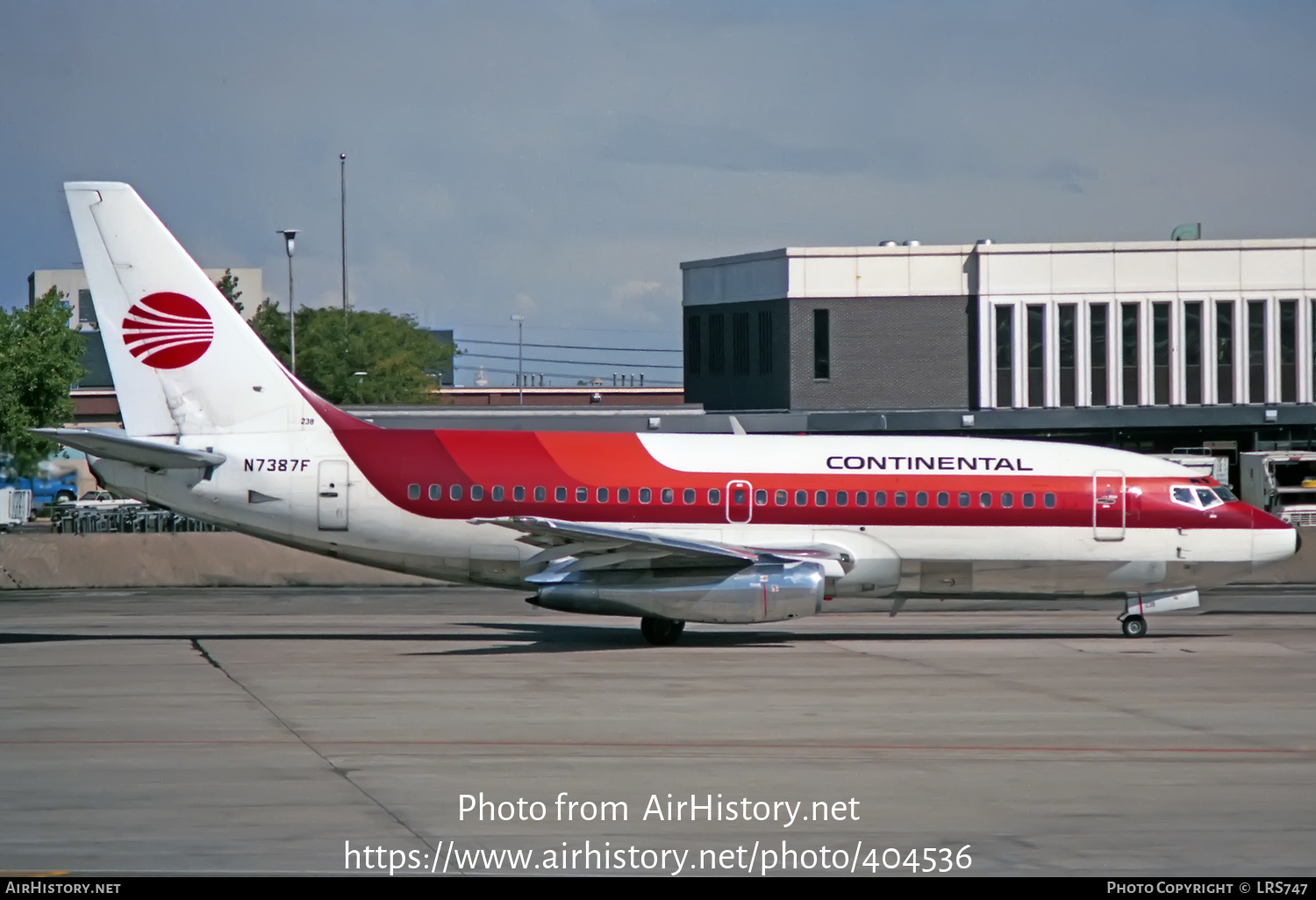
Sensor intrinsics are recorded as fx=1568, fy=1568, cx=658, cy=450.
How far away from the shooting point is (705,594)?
23688mm

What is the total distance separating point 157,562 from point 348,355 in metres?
52.1

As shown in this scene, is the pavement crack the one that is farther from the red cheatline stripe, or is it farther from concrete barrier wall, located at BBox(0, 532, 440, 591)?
concrete barrier wall, located at BBox(0, 532, 440, 591)

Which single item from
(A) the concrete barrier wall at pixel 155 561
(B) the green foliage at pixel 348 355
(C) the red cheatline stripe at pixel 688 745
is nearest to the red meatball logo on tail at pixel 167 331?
(C) the red cheatline stripe at pixel 688 745

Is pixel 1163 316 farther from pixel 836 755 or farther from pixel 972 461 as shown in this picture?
pixel 836 755

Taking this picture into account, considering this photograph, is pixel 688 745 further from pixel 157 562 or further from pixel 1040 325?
pixel 1040 325

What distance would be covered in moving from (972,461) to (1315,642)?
6144 millimetres

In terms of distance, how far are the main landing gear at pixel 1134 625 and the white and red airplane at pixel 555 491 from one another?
3cm

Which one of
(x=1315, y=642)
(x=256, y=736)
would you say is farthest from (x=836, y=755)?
(x=1315, y=642)

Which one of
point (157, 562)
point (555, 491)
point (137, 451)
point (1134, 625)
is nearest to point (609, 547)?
point (555, 491)

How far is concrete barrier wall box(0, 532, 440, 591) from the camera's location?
38781mm

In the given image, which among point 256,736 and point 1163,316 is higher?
point 1163,316

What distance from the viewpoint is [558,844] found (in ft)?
36.4

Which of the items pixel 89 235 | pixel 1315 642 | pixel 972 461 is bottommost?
pixel 1315 642

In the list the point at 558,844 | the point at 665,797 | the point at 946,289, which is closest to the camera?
the point at 558,844
